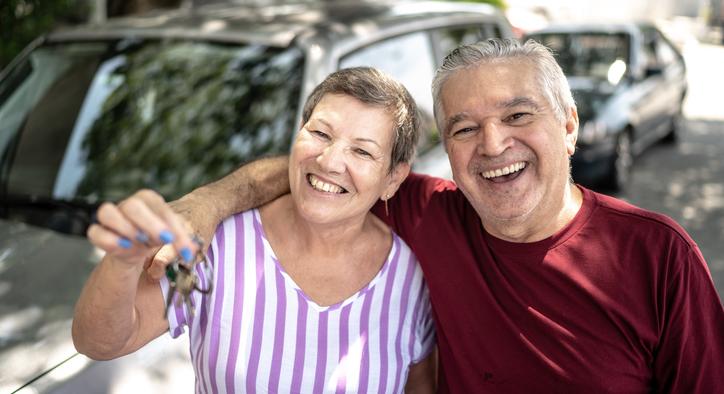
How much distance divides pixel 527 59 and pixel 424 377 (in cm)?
101

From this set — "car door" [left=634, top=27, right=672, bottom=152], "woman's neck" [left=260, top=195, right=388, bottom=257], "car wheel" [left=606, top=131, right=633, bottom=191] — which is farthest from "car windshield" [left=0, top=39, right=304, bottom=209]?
"car door" [left=634, top=27, right=672, bottom=152]

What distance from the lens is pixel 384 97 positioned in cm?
200

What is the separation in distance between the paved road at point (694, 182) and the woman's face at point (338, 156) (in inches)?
160

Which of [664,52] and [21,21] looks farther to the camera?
[664,52]

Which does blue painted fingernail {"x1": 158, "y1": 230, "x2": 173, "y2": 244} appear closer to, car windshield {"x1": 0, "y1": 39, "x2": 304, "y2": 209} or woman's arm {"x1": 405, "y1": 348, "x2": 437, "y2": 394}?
woman's arm {"x1": 405, "y1": 348, "x2": 437, "y2": 394}

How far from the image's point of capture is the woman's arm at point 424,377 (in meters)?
2.29

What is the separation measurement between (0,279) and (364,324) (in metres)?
1.22

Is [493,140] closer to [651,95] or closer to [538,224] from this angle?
[538,224]

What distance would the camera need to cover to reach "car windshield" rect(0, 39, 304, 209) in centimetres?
301

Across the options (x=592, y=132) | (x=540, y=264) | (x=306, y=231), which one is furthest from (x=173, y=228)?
(x=592, y=132)

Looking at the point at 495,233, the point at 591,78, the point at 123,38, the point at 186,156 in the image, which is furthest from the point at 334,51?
the point at 591,78

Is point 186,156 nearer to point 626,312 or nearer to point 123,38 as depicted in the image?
point 123,38

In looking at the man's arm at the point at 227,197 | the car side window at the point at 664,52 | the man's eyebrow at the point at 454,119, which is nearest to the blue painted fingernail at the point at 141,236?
the man's arm at the point at 227,197

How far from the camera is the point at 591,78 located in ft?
26.1
